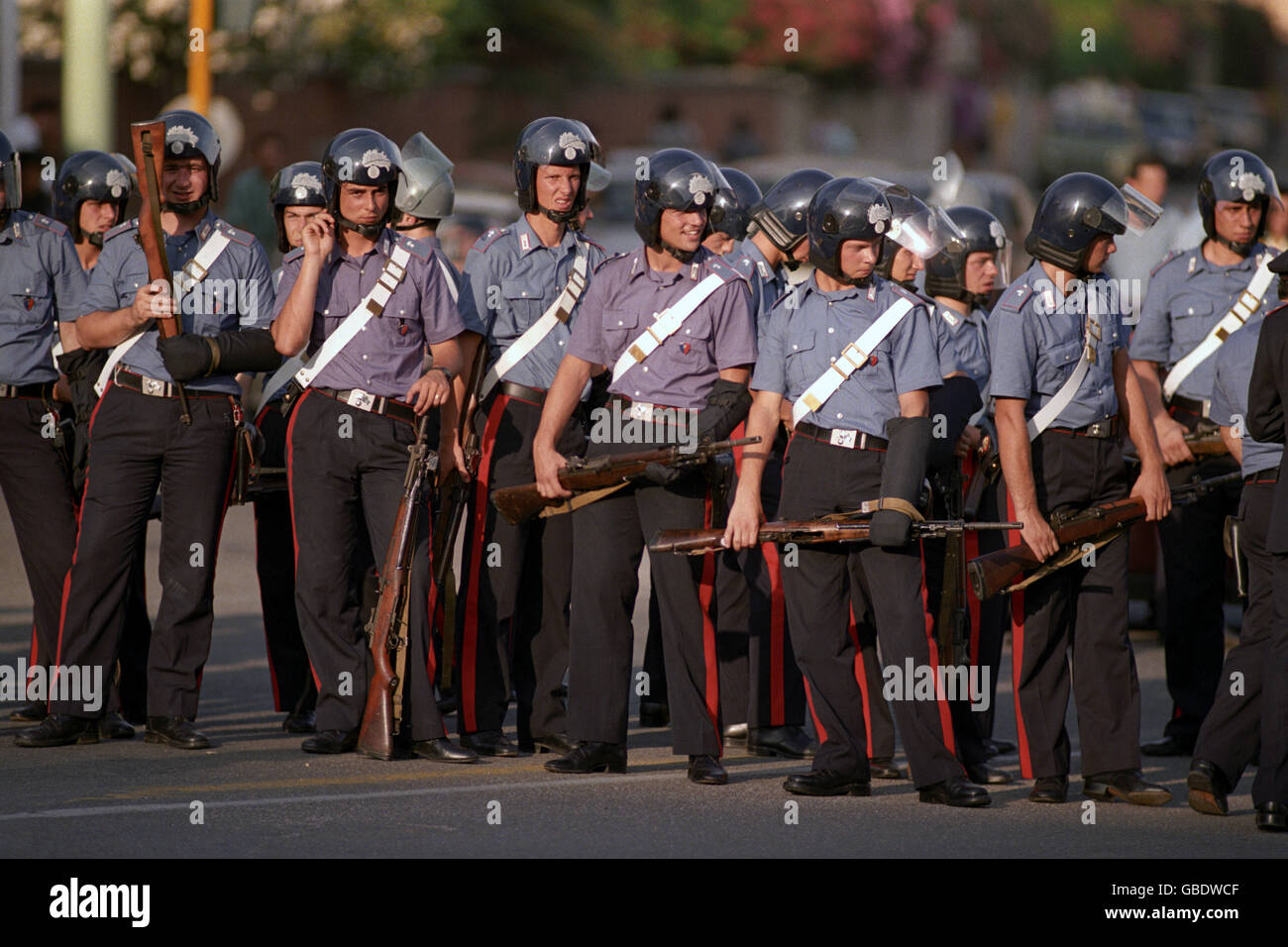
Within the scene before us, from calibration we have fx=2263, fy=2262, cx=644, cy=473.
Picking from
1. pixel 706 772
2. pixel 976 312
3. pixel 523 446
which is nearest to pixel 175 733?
pixel 523 446

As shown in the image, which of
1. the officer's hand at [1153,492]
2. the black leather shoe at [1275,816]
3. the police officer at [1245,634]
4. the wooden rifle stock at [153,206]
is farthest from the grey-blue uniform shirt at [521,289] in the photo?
the black leather shoe at [1275,816]

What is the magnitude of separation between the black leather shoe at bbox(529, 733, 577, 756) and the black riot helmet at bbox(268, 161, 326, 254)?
2185mm

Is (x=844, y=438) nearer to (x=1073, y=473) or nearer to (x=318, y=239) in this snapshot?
(x=1073, y=473)

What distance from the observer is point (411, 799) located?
25.0 feet

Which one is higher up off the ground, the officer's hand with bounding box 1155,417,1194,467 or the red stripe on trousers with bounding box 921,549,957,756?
the officer's hand with bounding box 1155,417,1194,467

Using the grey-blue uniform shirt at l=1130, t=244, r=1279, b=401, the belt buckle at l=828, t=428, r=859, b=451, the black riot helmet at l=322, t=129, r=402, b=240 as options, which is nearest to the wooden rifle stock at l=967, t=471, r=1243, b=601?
the belt buckle at l=828, t=428, r=859, b=451

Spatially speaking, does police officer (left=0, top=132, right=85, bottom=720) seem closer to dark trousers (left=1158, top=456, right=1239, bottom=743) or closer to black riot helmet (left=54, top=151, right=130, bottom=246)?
black riot helmet (left=54, top=151, right=130, bottom=246)

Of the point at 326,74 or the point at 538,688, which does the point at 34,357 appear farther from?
the point at 326,74

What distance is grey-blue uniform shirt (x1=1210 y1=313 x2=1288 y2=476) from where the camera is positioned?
7.80 meters

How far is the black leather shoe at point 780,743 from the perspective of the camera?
8.79 meters

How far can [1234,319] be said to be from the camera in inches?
364

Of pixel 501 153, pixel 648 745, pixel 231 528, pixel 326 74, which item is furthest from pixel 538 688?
pixel 501 153

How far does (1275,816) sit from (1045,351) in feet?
5.73

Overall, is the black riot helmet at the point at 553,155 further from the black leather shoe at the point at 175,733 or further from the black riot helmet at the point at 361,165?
the black leather shoe at the point at 175,733
